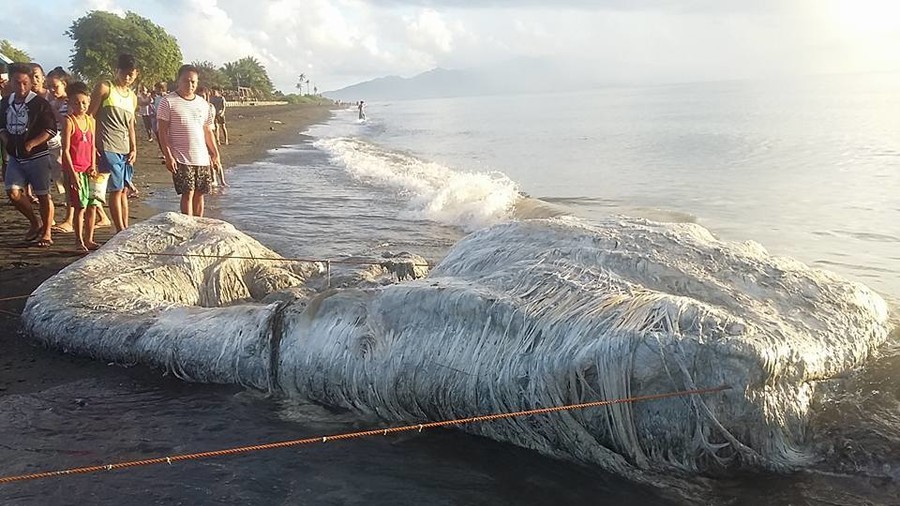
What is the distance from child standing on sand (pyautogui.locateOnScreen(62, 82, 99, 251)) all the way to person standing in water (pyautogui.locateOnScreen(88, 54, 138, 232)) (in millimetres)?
158

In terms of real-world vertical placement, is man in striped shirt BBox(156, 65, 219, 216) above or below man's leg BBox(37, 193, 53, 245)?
above

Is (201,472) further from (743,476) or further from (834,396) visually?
(834,396)

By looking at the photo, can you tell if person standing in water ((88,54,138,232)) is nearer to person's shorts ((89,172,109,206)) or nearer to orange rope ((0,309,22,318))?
person's shorts ((89,172,109,206))

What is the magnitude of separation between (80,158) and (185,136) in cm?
115

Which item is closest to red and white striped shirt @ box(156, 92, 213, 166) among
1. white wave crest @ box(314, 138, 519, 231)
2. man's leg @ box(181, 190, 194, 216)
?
man's leg @ box(181, 190, 194, 216)

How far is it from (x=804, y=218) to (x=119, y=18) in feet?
250

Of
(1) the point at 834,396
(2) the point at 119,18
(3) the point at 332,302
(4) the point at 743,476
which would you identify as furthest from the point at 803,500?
(2) the point at 119,18

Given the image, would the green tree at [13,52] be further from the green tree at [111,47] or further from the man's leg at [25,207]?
the man's leg at [25,207]

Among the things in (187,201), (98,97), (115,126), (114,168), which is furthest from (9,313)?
(98,97)

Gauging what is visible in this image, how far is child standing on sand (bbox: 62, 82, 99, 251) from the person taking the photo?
7.89m

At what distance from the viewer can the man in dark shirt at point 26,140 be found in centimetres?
812

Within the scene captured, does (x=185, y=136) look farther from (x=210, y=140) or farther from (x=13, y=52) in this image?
(x=13, y=52)

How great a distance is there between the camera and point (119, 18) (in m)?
73.1

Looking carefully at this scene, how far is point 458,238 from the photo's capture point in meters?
10.1
